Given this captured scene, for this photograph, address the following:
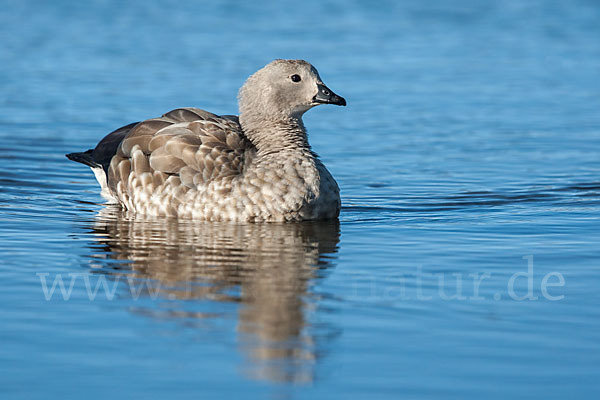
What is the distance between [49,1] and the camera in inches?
1137

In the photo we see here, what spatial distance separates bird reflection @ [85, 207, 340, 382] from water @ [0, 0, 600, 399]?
2 cm

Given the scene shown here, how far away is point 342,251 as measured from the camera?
9.05 meters

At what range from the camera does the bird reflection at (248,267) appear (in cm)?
636

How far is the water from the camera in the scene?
6.04 m

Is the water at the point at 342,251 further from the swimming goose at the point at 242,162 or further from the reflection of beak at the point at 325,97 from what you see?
the reflection of beak at the point at 325,97

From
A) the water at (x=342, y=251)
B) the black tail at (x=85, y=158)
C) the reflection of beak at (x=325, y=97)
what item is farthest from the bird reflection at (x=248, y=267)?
the reflection of beak at (x=325, y=97)

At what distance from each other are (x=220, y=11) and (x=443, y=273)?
21.0 m


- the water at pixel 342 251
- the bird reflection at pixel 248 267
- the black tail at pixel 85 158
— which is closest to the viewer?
the water at pixel 342 251

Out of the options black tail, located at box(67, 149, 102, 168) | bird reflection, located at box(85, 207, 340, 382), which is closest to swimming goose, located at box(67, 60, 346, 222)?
bird reflection, located at box(85, 207, 340, 382)

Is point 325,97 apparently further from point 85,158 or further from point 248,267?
point 85,158

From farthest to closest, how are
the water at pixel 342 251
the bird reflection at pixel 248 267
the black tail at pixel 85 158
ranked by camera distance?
the black tail at pixel 85 158
the bird reflection at pixel 248 267
the water at pixel 342 251

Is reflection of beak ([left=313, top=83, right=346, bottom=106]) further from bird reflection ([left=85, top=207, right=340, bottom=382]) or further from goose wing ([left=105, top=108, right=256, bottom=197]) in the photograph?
bird reflection ([left=85, top=207, right=340, bottom=382])

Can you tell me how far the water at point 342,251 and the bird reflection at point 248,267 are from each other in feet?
0.08

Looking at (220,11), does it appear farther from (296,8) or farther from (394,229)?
(394,229)
